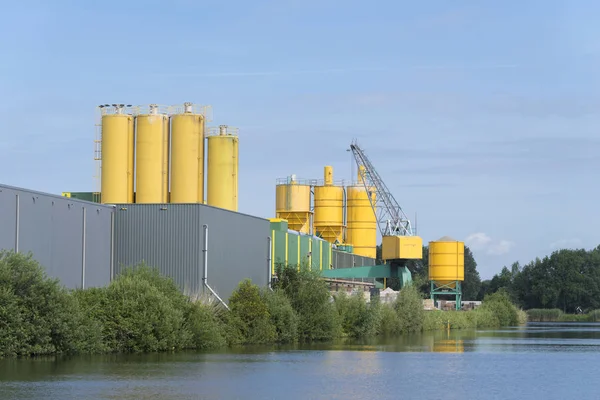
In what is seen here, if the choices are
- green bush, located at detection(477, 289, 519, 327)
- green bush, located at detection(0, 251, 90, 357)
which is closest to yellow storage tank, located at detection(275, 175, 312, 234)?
green bush, located at detection(477, 289, 519, 327)

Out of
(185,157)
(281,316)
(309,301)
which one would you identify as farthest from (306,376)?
(185,157)

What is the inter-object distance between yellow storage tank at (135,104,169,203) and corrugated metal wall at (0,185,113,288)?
987 cm

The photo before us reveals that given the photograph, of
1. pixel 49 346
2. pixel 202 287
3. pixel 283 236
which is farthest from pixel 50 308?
pixel 283 236

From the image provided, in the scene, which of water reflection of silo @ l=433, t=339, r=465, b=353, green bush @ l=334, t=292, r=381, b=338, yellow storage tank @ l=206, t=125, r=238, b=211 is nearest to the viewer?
water reflection of silo @ l=433, t=339, r=465, b=353

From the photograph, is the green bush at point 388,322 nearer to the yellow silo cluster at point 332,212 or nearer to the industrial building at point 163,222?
the industrial building at point 163,222

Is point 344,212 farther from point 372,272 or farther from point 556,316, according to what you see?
point 556,316

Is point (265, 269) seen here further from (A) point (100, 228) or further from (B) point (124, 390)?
(B) point (124, 390)

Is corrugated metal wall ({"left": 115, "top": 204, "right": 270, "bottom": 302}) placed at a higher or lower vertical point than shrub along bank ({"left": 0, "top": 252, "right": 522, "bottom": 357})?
higher

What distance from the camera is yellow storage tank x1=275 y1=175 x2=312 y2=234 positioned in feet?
330

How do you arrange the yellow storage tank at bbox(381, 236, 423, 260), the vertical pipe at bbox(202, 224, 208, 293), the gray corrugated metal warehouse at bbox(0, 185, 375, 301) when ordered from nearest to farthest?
the gray corrugated metal warehouse at bbox(0, 185, 375, 301) → the vertical pipe at bbox(202, 224, 208, 293) → the yellow storage tank at bbox(381, 236, 423, 260)

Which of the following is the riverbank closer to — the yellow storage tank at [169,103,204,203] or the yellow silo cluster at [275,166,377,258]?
the yellow silo cluster at [275,166,377,258]

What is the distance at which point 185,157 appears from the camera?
61.5m

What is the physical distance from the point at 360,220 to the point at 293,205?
9.83 meters

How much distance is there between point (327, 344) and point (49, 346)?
68.4 ft
